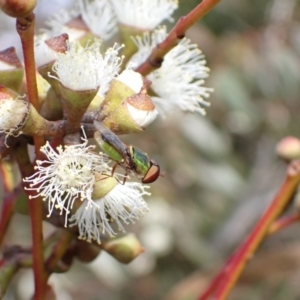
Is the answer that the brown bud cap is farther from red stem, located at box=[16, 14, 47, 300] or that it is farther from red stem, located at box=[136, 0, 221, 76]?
red stem, located at box=[136, 0, 221, 76]

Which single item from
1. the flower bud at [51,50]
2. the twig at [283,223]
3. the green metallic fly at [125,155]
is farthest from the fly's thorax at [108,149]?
the twig at [283,223]

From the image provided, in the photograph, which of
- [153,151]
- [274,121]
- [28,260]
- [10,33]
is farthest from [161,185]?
[28,260]

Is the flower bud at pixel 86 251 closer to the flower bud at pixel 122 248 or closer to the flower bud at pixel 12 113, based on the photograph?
the flower bud at pixel 122 248

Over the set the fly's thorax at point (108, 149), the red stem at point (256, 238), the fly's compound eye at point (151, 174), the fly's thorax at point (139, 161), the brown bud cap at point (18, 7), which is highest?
the brown bud cap at point (18, 7)

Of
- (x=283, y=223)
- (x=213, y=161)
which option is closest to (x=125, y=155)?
(x=283, y=223)

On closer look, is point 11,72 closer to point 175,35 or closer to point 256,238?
point 175,35
